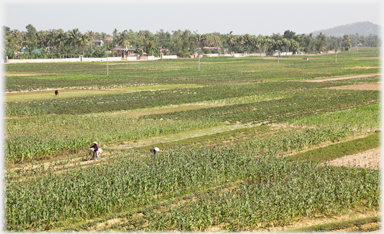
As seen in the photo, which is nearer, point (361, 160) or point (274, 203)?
point (274, 203)

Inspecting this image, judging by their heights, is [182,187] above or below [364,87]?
below

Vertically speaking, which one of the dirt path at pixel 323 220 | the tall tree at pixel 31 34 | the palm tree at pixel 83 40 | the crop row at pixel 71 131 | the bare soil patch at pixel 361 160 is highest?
the tall tree at pixel 31 34

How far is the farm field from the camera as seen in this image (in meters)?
15.5

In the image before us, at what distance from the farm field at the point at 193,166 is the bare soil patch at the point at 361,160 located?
0.10 metres

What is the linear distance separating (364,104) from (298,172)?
26.0 m

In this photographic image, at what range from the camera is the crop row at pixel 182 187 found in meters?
15.6

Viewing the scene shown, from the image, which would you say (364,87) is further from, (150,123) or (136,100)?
(150,123)

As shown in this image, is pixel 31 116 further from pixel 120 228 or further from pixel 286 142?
pixel 120 228

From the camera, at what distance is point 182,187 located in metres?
18.7

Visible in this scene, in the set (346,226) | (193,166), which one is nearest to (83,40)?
(193,166)

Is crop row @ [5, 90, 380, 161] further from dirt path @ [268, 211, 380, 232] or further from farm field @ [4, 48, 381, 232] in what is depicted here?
dirt path @ [268, 211, 380, 232]

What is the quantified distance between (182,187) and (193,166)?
2367mm

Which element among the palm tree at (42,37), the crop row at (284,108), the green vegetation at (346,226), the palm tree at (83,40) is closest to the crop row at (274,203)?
the green vegetation at (346,226)

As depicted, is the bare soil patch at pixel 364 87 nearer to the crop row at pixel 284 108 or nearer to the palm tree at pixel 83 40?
the crop row at pixel 284 108
